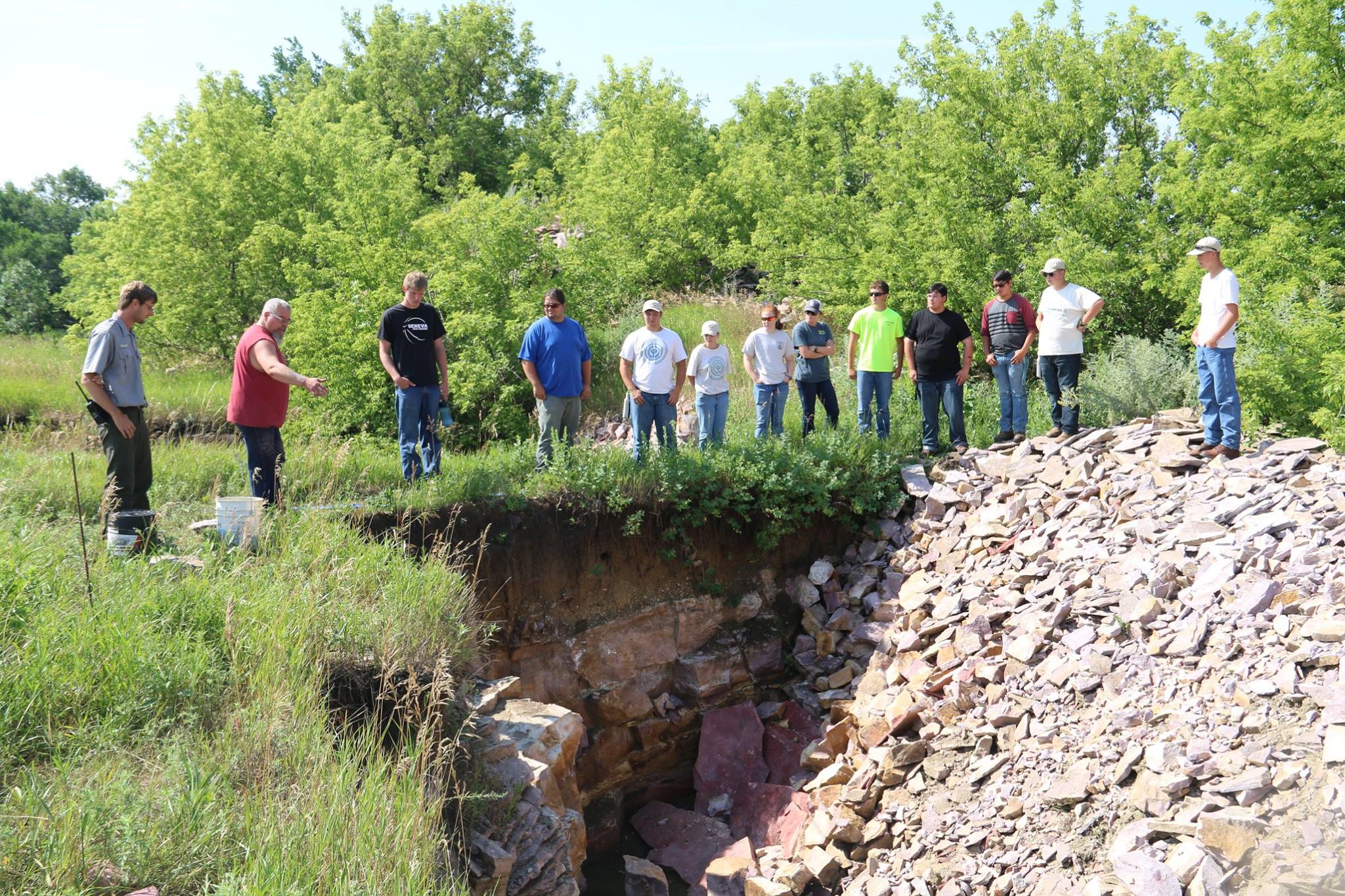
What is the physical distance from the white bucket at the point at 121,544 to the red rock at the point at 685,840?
5.77 m

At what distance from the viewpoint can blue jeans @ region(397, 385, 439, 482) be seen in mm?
8859

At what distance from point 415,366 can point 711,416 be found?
11.1ft

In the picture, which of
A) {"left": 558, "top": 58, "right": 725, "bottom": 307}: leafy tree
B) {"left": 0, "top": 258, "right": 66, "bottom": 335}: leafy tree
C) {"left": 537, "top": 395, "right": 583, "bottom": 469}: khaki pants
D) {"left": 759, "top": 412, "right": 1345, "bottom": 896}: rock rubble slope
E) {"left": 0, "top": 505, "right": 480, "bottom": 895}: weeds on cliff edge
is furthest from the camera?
{"left": 0, "top": 258, "right": 66, "bottom": 335}: leafy tree

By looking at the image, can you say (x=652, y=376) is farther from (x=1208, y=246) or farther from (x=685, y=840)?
(x=1208, y=246)

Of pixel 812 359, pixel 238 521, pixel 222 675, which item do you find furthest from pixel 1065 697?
pixel 238 521

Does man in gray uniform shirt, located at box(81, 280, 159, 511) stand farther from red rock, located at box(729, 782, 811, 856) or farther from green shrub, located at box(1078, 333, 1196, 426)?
green shrub, located at box(1078, 333, 1196, 426)

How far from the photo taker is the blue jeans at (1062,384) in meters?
9.67

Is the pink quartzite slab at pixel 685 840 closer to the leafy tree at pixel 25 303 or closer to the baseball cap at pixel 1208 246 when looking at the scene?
the baseball cap at pixel 1208 246

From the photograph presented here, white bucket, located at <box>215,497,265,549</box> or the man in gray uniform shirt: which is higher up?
the man in gray uniform shirt

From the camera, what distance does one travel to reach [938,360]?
1023 cm

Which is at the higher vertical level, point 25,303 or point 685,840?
point 25,303

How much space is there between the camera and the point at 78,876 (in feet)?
11.0

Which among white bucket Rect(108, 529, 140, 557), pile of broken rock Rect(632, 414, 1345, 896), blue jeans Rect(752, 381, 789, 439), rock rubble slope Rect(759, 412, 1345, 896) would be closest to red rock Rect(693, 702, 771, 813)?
pile of broken rock Rect(632, 414, 1345, 896)

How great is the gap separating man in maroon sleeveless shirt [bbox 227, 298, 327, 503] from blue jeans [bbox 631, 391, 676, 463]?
11.7 ft
